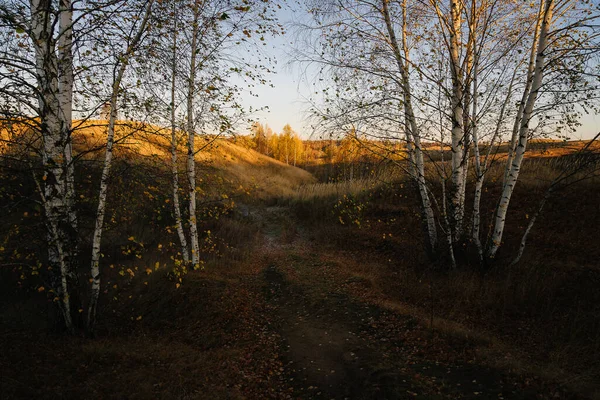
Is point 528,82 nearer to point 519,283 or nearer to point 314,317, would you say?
point 519,283

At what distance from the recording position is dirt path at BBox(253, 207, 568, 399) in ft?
14.4

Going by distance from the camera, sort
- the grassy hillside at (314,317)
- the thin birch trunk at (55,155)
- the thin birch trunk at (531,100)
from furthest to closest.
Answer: the thin birch trunk at (531,100) → the thin birch trunk at (55,155) → the grassy hillside at (314,317)

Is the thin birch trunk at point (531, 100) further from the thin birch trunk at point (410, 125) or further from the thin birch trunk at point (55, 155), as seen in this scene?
the thin birch trunk at point (55, 155)

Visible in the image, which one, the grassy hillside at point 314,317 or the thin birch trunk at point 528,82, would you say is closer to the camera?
the grassy hillside at point 314,317

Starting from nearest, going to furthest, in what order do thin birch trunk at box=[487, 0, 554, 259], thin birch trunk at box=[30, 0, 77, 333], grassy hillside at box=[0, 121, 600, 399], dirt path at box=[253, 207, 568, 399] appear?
dirt path at box=[253, 207, 568, 399]
grassy hillside at box=[0, 121, 600, 399]
thin birch trunk at box=[30, 0, 77, 333]
thin birch trunk at box=[487, 0, 554, 259]

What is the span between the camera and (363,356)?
5.58m

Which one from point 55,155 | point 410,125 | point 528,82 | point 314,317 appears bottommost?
point 314,317

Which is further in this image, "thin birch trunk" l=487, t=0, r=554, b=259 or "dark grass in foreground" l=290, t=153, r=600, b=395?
"thin birch trunk" l=487, t=0, r=554, b=259

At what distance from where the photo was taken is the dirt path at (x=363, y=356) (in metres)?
4.38

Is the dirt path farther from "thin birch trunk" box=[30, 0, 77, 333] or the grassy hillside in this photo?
"thin birch trunk" box=[30, 0, 77, 333]

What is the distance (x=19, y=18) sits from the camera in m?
4.89

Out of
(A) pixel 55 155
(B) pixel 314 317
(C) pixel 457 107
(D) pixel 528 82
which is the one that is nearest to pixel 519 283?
(C) pixel 457 107

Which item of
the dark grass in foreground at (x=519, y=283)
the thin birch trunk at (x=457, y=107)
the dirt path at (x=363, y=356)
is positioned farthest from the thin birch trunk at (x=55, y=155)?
the thin birch trunk at (x=457, y=107)

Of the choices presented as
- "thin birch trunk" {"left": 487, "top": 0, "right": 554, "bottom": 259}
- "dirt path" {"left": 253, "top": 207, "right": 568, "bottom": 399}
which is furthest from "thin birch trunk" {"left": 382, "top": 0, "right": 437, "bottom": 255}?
"dirt path" {"left": 253, "top": 207, "right": 568, "bottom": 399}
